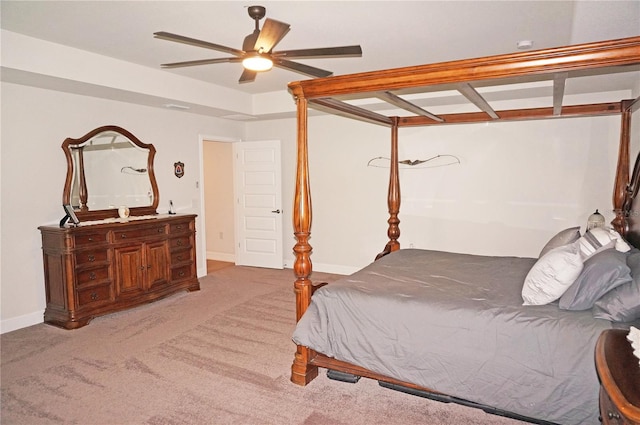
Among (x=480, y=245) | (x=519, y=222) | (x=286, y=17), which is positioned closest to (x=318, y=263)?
(x=480, y=245)

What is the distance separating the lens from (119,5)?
2943 millimetres

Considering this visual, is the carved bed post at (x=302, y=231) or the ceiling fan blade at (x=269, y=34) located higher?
the ceiling fan blade at (x=269, y=34)

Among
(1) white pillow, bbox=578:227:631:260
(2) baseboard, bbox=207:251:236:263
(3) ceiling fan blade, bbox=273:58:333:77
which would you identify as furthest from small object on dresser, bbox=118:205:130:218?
(1) white pillow, bbox=578:227:631:260

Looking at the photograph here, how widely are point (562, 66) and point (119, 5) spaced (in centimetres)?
297

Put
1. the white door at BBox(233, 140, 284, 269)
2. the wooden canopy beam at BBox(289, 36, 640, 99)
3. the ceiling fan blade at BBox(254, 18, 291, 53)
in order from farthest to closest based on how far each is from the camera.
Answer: the white door at BBox(233, 140, 284, 269) < the ceiling fan blade at BBox(254, 18, 291, 53) < the wooden canopy beam at BBox(289, 36, 640, 99)

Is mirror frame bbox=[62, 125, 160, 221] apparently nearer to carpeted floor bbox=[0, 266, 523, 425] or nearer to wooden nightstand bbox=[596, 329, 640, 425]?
carpeted floor bbox=[0, 266, 523, 425]

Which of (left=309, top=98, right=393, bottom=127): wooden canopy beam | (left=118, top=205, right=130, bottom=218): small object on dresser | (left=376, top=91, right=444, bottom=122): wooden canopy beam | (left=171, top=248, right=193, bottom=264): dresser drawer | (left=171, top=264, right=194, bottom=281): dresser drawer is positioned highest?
(left=376, top=91, right=444, bottom=122): wooden canopy beam

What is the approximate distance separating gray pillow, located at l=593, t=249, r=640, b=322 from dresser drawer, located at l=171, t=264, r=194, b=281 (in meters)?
4.54

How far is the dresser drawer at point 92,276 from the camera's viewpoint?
4.15 metres

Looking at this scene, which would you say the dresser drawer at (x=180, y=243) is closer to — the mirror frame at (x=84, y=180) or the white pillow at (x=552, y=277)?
the mirror frame at (x=84, y=180)

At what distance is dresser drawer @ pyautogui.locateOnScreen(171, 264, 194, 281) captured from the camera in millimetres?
5223

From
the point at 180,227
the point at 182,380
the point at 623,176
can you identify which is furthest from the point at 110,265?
the point at 623,176

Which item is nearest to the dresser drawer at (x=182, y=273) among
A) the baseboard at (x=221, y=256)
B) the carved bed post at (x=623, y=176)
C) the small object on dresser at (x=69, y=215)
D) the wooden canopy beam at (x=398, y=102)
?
the small object on dresser at (x=69, y=215)

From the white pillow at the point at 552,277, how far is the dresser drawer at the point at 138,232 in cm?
407
